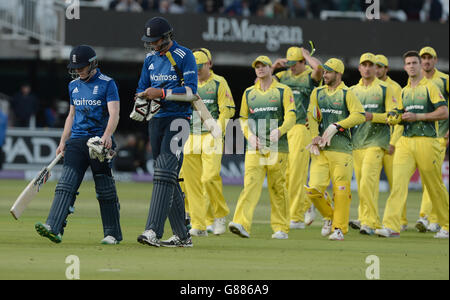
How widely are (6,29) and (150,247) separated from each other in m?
20.7

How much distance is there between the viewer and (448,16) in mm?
30484

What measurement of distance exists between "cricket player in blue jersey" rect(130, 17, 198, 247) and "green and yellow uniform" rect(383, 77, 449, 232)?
12.0ft

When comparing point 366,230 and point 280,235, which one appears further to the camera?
point 366,230

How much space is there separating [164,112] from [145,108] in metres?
0.24

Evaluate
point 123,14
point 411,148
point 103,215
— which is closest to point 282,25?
point 123,14

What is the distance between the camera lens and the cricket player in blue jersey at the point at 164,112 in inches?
440

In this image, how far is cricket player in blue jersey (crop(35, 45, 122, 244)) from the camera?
454 inches

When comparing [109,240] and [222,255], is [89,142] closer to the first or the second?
[109,240]

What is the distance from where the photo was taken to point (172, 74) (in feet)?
37.5

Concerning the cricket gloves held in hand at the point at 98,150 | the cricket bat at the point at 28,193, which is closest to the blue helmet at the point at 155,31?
the cricket gloves held in hand at the point at 98,150

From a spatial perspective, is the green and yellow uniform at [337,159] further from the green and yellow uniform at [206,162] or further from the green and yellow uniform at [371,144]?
the green and yellow uniform at [206,162]

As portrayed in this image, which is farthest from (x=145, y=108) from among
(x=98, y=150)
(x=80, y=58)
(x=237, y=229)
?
(x=237, y=229)

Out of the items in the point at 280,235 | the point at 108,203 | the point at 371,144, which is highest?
the point at 371,144

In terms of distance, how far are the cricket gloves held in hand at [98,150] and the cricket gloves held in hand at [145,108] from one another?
1.87 ft
